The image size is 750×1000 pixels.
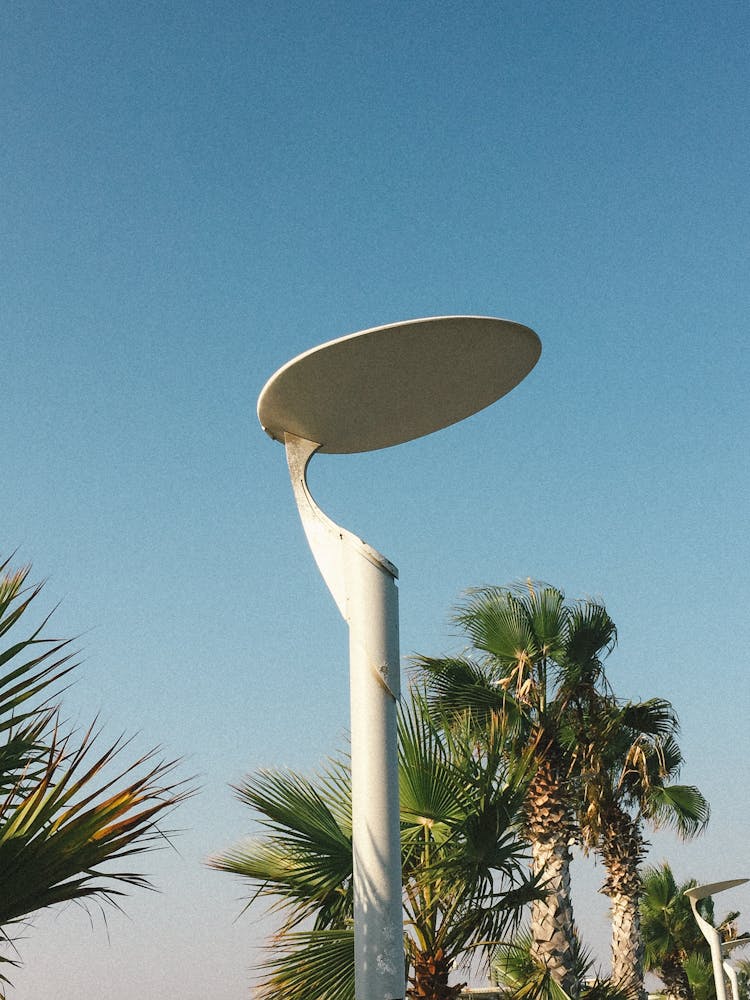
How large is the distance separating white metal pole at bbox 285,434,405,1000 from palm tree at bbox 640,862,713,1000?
796 inches

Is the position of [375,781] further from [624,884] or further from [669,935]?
[669,935]

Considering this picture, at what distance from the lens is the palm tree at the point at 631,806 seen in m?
13.8

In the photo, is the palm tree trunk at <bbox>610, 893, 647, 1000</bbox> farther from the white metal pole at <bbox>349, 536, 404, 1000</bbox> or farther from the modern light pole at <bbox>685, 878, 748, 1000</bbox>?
the white metal pole at <bbox>349, 536, 404, 1000</bbox>

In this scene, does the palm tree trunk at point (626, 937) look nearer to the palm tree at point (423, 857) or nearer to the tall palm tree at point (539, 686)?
the tall palm tree at point (539, 686)

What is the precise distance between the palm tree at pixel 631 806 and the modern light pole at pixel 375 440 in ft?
27.4

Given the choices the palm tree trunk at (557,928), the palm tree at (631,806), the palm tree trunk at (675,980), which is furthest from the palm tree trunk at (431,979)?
the palm tree trunk at (675,980)

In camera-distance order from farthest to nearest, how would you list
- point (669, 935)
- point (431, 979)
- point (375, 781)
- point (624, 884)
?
1. point (669, 935)
2. point (624, 884)
3. point (431, 979)
4. point (375, 781)

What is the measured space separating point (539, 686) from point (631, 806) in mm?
4308

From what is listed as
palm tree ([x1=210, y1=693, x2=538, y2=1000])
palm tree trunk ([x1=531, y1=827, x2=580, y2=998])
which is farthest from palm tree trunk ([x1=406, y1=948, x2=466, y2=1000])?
palm tree trunk ([x1=531, y1=827, x2=580, y2=998])

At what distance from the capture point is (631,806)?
582 inches

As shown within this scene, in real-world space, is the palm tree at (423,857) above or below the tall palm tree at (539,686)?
below

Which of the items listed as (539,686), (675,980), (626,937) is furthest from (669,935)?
(539,686)

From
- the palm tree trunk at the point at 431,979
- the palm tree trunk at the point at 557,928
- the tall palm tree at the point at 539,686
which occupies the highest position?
the tall palm tree at the point at 539,686

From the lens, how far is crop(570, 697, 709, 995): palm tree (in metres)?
13.8
